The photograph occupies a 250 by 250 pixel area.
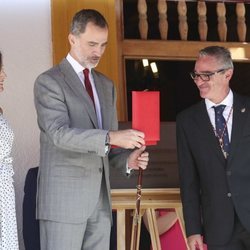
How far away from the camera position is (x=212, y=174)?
2838 mm

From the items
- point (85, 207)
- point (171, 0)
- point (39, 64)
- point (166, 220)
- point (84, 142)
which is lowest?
point (166, 220)

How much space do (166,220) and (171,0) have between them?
145cm

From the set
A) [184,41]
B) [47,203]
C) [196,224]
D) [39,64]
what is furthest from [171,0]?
[47,203]

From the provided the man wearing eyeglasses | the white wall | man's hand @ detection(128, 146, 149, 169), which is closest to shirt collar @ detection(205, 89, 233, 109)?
the man wearing eyeglasses

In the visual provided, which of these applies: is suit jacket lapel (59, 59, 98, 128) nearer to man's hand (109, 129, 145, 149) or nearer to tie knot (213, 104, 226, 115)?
man's hand (109, 129, 145, 149)

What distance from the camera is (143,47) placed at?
4098 millimetres

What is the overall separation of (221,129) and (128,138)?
0.66 metres

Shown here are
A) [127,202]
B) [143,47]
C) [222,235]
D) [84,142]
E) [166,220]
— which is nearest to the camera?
[84,142]

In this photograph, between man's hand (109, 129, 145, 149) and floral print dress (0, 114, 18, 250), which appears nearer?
man's hand (109, 129, 145, 149)

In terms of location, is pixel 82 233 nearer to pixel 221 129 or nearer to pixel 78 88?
pixel 78 88

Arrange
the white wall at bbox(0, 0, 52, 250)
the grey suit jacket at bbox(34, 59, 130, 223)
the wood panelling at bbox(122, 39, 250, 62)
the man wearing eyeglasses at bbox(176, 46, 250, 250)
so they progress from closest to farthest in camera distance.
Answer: the grey suit jacket at bbox(34, 59, 130, 223)
the man wearing eyeglasses at bbox(176, 46, 250, 250)
the white wall at bbox(0, 0, 52, 250)
the wood panelling at bbox(122, 39, 250, 62)

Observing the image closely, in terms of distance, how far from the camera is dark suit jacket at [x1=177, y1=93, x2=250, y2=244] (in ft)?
9.14

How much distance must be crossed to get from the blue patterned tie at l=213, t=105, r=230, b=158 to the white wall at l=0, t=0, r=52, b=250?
48.5 inches

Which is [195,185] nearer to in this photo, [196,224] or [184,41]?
[196,224]
